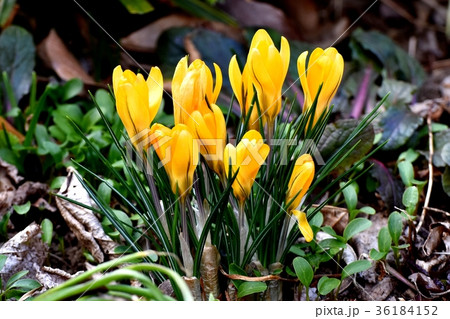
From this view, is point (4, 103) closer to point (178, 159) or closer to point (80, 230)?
point (80, 230)

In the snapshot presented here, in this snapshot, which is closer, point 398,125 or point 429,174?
point 429,174

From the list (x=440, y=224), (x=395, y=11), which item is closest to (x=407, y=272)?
(x=440, y=224)

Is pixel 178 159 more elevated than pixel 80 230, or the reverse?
pixel 178 159

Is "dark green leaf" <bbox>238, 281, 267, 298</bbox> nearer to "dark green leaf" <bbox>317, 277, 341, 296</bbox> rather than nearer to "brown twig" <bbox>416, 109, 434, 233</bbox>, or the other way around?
"dark green leaf" <bbox>317, 277, 341, 296</bbox>

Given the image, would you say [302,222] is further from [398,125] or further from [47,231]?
[398,125]

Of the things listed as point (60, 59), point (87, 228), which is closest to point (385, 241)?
point (87, 228)

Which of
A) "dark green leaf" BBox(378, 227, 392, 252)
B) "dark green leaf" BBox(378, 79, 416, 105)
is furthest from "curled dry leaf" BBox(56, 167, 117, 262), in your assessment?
"dark green leaf" BBox(378, 79, 416, 105)

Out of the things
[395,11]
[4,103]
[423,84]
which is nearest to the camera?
[4,103]
